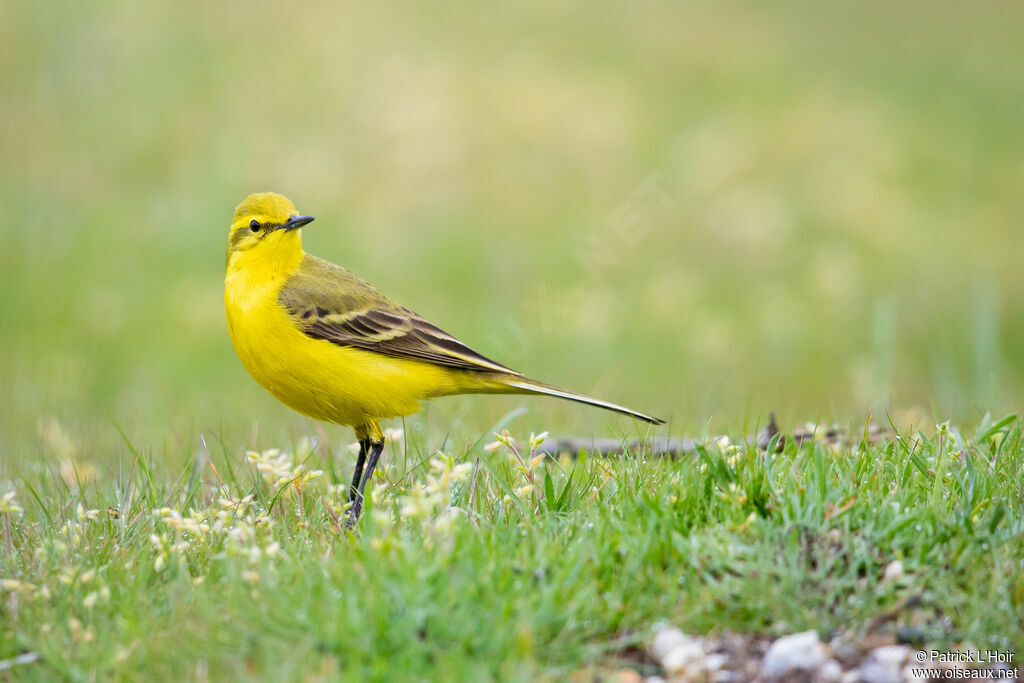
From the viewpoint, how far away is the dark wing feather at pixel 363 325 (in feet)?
17.3

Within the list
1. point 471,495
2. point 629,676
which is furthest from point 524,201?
point 629,676

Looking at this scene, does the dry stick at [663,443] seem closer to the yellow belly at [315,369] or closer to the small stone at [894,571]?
the yellow belly at [315,369]

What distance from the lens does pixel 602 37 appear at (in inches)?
615

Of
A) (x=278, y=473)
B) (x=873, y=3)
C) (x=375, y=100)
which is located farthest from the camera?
(x=873, y=3)

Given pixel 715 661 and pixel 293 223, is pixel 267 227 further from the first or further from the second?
pixel 715 661

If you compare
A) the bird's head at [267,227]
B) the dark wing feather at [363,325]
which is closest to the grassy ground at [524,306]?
the dark wing feather at [363,325]

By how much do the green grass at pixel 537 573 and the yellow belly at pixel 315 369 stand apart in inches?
36.7

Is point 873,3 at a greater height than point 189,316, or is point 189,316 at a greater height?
point 873,3

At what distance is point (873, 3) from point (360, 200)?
13.1 metres

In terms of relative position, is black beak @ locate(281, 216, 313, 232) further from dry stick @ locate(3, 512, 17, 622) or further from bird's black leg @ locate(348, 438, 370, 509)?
dry stick @ locate(3, 512, 17, 622)

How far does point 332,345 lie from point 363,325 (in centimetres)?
24

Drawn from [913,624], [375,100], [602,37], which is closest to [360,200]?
[375,100]

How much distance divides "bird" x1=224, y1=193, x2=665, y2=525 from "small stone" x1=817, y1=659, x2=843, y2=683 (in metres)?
1.93

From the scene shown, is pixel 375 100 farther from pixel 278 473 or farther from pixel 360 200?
pixel 278 473
